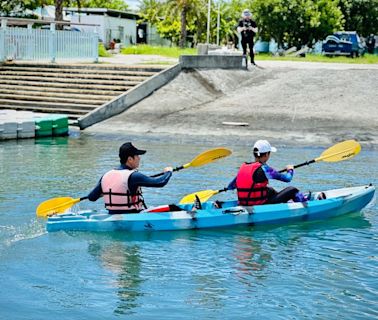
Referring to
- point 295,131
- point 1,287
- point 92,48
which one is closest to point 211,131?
point 295,131

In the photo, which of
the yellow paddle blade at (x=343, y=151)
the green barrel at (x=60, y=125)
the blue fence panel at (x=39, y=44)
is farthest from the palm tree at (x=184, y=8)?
the yellow paddle blade at (x=343, y=151)

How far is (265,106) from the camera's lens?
22.0 metres

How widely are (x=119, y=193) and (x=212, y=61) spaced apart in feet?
49.7

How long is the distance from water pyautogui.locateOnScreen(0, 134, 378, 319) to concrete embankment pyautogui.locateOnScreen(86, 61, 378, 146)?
7.06 m

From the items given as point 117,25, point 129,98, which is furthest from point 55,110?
point 117,25

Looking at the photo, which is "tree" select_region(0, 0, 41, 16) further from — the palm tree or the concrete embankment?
the concrete embankment

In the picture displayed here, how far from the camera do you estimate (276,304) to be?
303 inches

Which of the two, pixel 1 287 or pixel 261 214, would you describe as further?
pixel 261 214

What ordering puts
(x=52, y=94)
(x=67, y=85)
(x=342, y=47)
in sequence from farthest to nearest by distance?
1. (x=342, y=47)
2. (x=67, y=85)
3. (x=52, y=94)

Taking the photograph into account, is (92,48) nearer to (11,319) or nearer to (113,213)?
(113,213)

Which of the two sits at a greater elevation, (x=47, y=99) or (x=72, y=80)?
(x=72, y=80)

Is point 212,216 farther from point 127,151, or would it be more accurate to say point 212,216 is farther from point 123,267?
point 123,267

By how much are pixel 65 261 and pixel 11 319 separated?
190cm

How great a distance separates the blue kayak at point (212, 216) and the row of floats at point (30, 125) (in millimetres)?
9180
